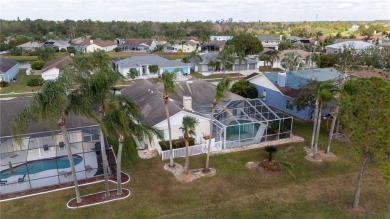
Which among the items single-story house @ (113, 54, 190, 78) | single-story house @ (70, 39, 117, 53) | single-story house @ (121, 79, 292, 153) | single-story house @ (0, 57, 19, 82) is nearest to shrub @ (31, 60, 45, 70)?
single-story house @ (0, 57, 19, 82)

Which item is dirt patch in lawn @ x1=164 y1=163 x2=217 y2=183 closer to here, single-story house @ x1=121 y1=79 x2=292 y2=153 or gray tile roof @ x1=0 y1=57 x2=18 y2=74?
single-story house @ x1=121 y1=79 x2=292 y2=153

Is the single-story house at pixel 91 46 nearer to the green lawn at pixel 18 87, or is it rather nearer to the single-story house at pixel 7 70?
the single-story house at pixel 7 70

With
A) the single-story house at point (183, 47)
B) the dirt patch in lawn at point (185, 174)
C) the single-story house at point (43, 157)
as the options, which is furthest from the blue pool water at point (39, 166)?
the single-story house at point (183, 47)

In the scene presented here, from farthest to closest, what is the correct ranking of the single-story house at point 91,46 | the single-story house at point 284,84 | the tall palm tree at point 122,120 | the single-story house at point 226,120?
the single-story house at point 91,46 → the single-story house at point 284,84 → the single-story house at point 226,120 → the tall palm tree at point 122,120

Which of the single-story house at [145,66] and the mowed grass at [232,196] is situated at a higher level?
the single-story house at [145,66]

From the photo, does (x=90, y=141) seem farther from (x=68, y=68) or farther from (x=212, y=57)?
(x=212, y=57)
